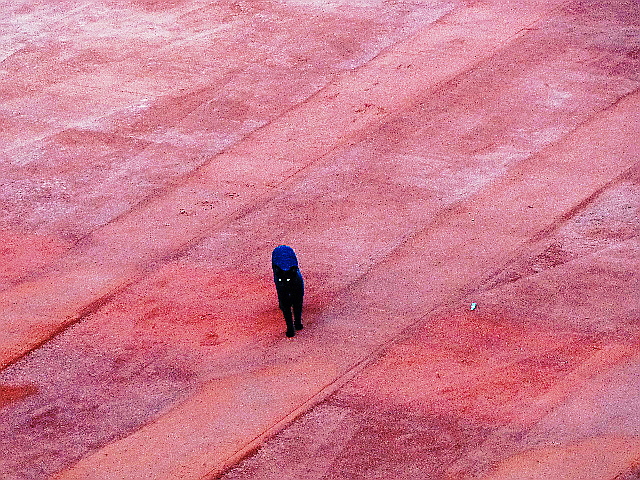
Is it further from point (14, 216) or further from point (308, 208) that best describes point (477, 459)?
point (14, 216)

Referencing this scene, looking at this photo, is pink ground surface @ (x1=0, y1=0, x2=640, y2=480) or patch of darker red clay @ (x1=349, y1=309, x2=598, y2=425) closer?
pink ground surface @ (x1=0, y1=0, x2=640, y2=480)

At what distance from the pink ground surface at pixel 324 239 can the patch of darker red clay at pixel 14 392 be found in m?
0.04

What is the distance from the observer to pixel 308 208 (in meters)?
15.2

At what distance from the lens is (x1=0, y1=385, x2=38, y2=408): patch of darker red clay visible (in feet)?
39.3

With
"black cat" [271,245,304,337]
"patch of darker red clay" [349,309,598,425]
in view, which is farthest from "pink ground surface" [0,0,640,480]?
"black cat" [271,245,304,337]

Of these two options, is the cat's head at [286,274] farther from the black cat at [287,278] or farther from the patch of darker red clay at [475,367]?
Answer: the patch of darker red clay at [475,367]

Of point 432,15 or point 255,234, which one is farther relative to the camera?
point 432,15

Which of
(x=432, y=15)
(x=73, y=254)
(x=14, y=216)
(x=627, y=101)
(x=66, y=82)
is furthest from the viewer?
(x=432, y=15)

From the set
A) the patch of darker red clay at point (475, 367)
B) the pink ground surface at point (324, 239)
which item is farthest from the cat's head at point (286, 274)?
the patch of darker red clay at point (475, 367)

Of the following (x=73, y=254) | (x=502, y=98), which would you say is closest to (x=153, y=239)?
(x=73, y=254)

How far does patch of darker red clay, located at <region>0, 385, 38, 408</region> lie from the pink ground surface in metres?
0.04

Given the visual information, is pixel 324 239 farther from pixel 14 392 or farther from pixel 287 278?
pixel 14 392

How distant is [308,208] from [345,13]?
7286 mm

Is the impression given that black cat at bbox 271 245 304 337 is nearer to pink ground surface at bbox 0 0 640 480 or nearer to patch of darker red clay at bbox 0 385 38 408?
pink ground surface at bbox 0 0 640 480
